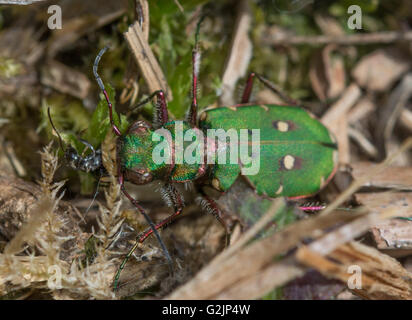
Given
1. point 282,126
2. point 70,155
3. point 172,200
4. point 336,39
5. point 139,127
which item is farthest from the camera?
point 336,39

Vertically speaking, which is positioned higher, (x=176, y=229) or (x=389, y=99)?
(x=389, y=99)

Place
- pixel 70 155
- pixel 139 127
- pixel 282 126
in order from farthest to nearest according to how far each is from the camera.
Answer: pixel 282 126 < pixel 139 127 < pixel 70 155

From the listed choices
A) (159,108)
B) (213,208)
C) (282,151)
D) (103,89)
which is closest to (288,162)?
(282,151)

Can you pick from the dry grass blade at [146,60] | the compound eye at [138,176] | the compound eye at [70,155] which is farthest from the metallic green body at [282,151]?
the compound eye at [70,155]

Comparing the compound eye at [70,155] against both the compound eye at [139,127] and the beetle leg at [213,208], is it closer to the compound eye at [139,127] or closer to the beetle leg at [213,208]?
the compound eye at [139,127]

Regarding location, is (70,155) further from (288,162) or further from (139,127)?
(288,162)
